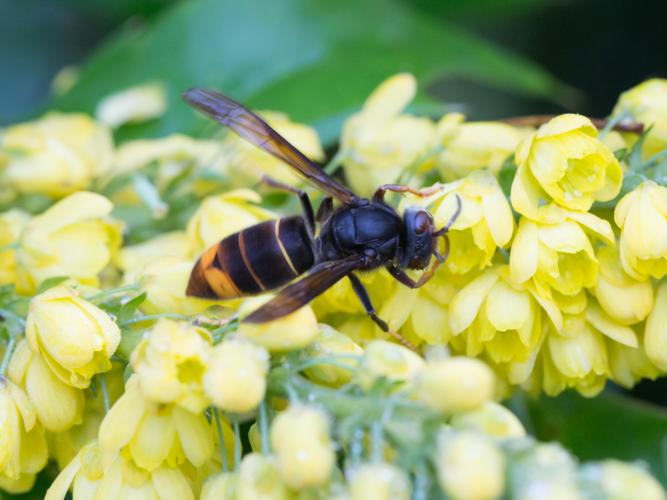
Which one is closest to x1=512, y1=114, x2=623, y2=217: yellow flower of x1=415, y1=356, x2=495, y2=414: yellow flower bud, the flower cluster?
the flower cluster

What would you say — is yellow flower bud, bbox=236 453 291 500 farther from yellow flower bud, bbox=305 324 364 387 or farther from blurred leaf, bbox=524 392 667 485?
blurred leaf, bbox=524 392 667 485

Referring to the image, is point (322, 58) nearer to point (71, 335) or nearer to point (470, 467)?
point (71, 335)

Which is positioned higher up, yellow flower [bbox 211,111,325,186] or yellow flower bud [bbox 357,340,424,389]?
yellow flower bud [bbox 357,340,424,389]

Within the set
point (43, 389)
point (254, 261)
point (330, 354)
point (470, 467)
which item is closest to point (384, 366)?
point (330, 354)

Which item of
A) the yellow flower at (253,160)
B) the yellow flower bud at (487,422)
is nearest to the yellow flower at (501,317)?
A: the yellow flower bud at (487,422)

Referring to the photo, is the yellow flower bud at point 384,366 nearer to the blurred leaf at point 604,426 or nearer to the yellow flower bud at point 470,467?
the yellow flower bud at point 470,467

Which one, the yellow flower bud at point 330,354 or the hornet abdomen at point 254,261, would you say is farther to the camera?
the hornet abdomen at point 254,261
